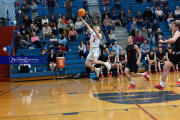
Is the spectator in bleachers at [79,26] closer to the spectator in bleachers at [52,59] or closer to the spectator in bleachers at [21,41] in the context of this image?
the spectator in bleachers at [52,59]

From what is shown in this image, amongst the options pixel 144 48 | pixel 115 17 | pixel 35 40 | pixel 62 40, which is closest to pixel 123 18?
pixel 115 17

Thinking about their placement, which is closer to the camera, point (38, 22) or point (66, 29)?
point (66, 29)

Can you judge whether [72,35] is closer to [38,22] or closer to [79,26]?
[79,26]

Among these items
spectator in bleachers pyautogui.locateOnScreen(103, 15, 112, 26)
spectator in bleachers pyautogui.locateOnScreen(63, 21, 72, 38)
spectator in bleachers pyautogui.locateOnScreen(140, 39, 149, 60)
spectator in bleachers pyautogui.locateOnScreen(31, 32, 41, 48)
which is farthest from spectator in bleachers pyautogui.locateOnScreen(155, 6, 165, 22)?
spectator in bleachers pyautogui.locateOnScreen(31, 32, 41, 48)

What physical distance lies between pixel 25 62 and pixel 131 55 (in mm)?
6978

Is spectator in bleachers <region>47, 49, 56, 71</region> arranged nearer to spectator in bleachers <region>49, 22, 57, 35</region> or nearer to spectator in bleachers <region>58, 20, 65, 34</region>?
spectator in bleachers <region>49, 22, 57, 35</region>

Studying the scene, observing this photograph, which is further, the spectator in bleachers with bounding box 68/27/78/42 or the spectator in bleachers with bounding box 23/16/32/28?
the spectator in bleachers with bounding box 23/16/32/28

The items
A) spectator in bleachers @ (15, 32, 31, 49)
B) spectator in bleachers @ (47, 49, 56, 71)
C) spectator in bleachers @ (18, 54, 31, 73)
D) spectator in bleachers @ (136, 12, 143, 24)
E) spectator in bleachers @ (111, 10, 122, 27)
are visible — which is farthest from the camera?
spectator in bleachers @ (111, 10, 122, 27)

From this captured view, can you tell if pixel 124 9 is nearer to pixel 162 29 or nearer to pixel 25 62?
pixel 162 29

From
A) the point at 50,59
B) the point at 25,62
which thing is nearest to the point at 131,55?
the point at 50,59

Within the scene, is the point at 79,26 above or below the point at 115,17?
below

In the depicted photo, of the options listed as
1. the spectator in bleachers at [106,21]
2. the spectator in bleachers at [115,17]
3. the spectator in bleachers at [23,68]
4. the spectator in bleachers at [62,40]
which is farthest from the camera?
the spectator in bleachers at [115,17]

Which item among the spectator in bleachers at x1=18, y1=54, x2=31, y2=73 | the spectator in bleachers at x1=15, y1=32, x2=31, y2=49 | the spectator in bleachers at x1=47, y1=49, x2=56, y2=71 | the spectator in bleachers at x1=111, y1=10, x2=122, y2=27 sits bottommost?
the spectator in bleachers at x1=18, y1=54, x2=31, y2=73

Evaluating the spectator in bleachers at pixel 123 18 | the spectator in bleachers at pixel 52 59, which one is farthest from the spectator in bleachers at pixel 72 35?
the spectator in bleachers at pixel 123 18
